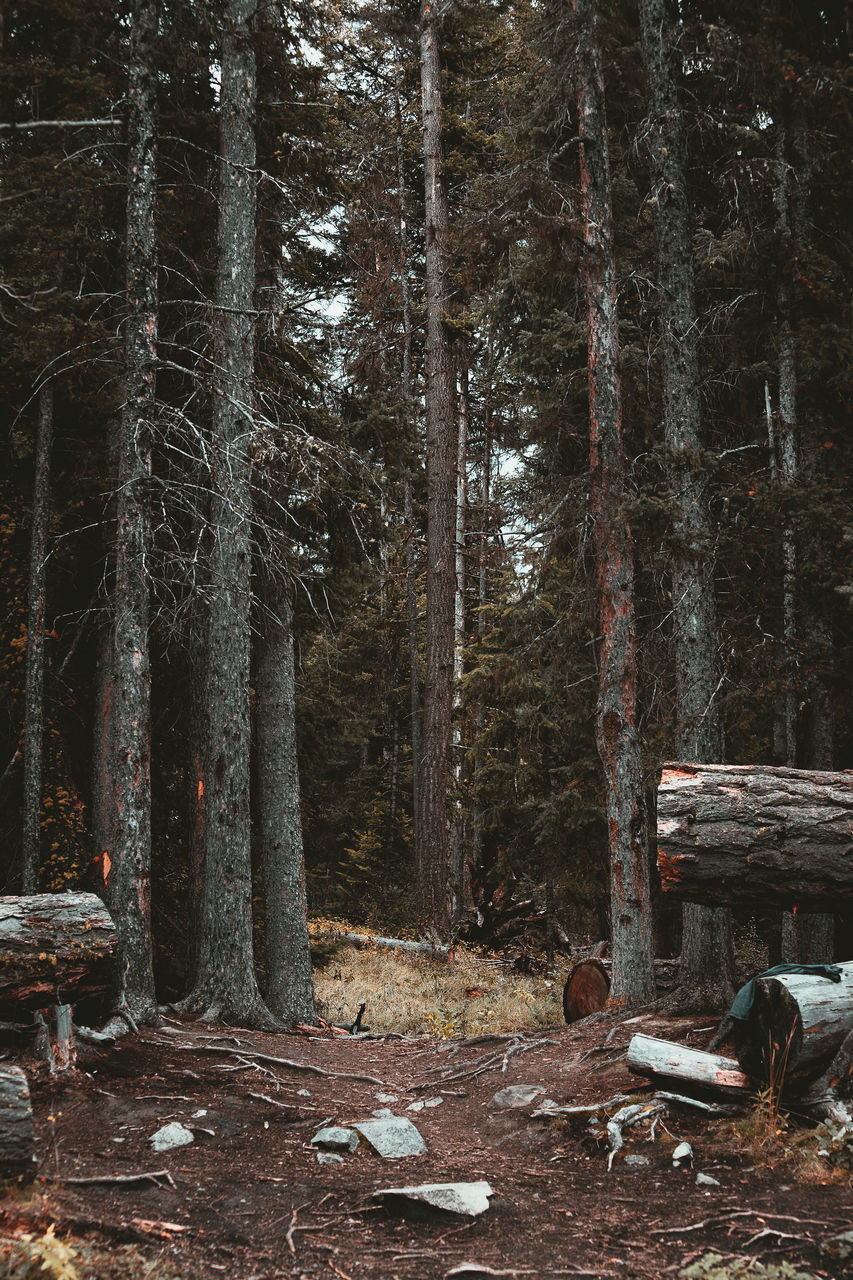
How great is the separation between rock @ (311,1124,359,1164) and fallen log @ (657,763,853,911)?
277 cm

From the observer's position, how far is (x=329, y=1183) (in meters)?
5.00

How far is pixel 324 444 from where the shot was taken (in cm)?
955

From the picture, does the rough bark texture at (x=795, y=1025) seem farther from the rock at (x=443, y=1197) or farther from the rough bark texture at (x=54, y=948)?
the rough bark texture at (x=54, y=948)

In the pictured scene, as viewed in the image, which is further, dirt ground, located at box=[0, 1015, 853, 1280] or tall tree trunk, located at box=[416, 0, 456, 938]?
tall tree trunk, located at box=[416, 0, 456, 938]

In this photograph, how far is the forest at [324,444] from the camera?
8.83 m

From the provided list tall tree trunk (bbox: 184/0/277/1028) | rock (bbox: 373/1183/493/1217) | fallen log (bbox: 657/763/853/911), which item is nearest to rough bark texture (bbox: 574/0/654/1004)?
fallen log (bbox: 657/763/853/911)

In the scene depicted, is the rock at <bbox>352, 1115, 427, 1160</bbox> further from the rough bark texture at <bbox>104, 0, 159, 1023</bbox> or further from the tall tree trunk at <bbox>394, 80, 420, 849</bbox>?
the tall tree trunk at <bbox>394, 80, 420, 849</bbox>

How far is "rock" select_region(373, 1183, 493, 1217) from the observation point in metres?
4.53

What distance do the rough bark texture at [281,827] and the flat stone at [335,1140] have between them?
480 centimetres

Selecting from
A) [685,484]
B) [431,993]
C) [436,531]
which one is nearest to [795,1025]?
[685,484]

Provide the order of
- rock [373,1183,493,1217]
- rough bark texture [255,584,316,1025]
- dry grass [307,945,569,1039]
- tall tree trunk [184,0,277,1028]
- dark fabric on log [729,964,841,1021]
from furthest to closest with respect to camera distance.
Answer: dry grass [307,945,569,1039], rough bark texture [255,584,316,1025], tall tree trunk [184,0,277,1028], dark fabric on log [729,964,841,1021], rock [373,1183,493,1217]

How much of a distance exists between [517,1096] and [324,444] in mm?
6683

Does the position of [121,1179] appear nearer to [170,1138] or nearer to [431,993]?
[170,1138]

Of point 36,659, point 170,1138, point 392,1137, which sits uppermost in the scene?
point 36,659
